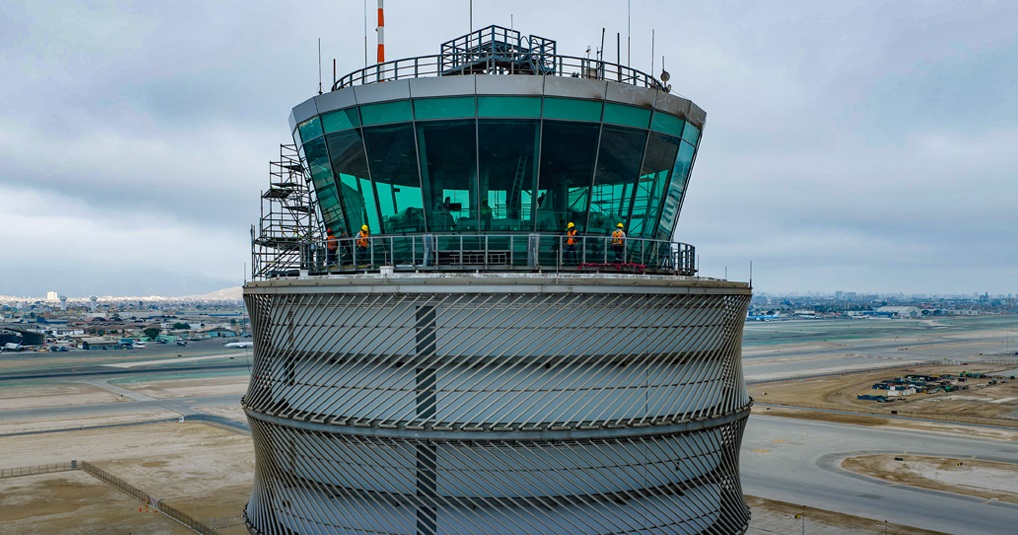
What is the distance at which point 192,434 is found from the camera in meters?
70.5

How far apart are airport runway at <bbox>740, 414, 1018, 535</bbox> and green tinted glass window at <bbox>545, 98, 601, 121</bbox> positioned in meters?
39.8

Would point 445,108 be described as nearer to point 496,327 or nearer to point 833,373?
point 496,327

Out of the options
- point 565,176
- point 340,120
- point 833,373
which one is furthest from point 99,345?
point 565,176

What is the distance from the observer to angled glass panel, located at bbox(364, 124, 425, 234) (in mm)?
13766

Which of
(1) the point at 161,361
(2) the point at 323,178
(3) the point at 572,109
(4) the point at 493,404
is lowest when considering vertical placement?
(1) the point at 161,361

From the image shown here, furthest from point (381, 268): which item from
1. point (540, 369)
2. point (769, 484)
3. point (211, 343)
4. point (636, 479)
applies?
point (211, 343)

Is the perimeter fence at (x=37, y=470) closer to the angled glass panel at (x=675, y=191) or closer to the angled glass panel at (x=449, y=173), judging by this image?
the angled glass panel at (x=449, y=173)

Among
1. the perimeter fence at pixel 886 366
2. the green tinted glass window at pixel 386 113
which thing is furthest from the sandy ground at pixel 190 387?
the green tinted glass window at pixel 386 113

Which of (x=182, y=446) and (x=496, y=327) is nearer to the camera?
(x=496, y=327)

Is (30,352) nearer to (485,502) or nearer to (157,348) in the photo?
(157,348)

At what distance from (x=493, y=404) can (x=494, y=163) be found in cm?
431

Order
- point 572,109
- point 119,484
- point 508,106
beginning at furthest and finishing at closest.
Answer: point 119,484
point 572,109
point 508,106

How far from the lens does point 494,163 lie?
1356 centimetres

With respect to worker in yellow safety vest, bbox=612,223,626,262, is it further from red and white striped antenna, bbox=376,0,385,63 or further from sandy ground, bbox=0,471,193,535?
sandy ground, bbox=0,471,193,535
